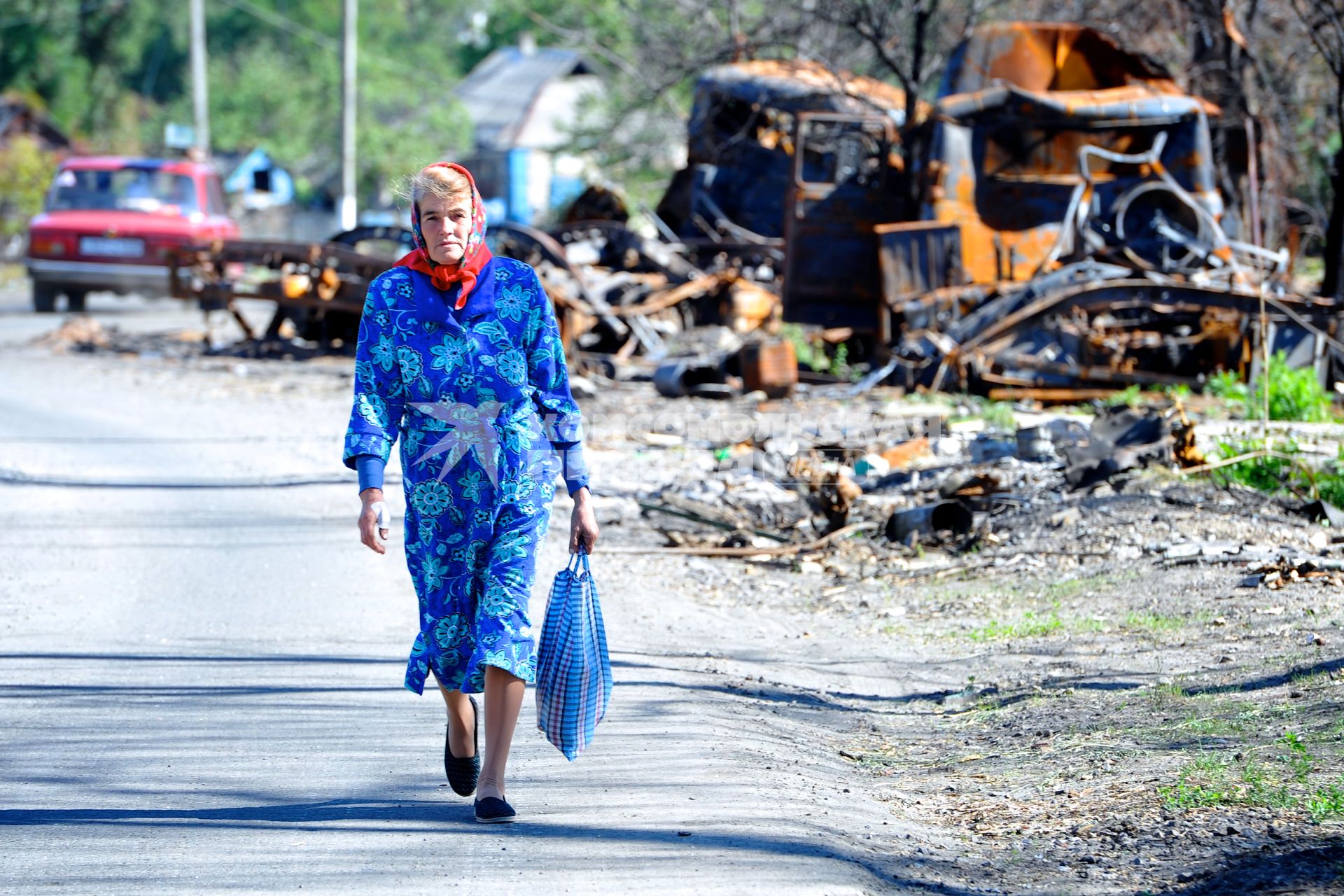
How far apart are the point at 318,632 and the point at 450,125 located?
2251 inches

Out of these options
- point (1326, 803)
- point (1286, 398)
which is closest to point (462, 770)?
point (1326, 803)

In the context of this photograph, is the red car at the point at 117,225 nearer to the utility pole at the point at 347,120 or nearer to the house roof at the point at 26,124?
the utility pole at the point at 347,120

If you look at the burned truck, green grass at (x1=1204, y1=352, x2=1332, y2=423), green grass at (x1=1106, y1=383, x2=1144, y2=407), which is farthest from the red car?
green grass at (x1=1204, y1=352, x2=1332, y2=423)

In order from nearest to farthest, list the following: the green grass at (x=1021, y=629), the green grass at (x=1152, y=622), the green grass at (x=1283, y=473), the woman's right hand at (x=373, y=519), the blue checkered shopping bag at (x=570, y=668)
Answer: the woman's right hand at (x=373, y=519), the blue checkered shopping bag at (x=570, y=668), the green grass at (x=1152, y=622), the green grass at (x=1021, y=629), the green grass at (x=1283, y=473)

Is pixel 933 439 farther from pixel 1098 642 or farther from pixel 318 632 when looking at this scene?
pixel 318 632

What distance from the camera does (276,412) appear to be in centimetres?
1327

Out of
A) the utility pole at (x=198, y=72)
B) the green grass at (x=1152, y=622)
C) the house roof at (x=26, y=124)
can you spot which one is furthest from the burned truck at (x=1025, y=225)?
the house roof at (x=26, y=124)

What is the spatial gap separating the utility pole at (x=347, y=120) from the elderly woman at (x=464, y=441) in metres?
26.5

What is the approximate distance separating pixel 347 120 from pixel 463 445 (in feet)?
92.6

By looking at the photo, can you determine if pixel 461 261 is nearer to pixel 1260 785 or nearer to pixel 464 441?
pixel 464 441

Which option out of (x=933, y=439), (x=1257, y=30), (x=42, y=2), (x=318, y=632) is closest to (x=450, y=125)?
(x=42, y=2)

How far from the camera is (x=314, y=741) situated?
486 centimetres

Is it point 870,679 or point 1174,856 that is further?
Result: point 870,679

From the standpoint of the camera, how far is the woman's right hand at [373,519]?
13.1 ft
